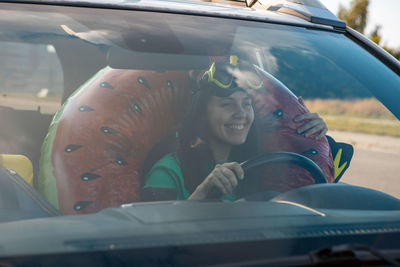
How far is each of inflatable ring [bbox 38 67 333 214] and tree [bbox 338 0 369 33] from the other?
2597 centimetres

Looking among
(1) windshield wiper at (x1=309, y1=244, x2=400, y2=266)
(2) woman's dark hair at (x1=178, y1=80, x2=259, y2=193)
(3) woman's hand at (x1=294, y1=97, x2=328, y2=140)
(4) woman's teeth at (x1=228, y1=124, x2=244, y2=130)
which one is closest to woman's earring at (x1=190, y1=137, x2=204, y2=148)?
(2) woman's dark hair at (x1=178, y1=80, x2=259, y2=193)

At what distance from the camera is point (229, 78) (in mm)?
1700

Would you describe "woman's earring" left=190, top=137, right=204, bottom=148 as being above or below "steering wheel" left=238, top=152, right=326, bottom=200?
above

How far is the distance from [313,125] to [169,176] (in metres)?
0.55

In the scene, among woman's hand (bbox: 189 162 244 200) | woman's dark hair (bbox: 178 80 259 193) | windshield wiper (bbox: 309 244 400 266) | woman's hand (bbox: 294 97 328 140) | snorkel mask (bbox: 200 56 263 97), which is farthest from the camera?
woman's hand (bbox: 294 97 328 140)

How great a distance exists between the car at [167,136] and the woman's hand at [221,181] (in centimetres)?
3

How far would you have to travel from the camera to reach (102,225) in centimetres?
121

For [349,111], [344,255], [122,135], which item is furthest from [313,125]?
[344,255]

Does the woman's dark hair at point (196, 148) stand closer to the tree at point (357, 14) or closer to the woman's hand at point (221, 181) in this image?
the woman's hand at point (221, 181)

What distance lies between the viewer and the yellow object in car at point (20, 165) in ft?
4.96

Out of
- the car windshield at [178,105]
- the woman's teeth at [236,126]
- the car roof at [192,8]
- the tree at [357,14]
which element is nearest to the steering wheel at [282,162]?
the car windshield at [178,105]

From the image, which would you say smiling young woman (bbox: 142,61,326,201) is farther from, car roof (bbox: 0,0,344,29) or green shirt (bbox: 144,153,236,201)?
car roof (bbox: 0,0,344,29)

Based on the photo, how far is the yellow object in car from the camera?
4.96 feet

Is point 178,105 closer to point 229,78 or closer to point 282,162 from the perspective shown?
point 229,78
